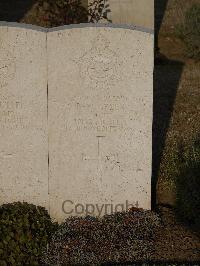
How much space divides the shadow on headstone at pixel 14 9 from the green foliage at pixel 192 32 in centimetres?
379

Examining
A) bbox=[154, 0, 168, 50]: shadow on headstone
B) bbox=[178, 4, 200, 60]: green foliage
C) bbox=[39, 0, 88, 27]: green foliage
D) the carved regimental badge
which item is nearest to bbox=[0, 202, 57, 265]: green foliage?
the carved regimental badge

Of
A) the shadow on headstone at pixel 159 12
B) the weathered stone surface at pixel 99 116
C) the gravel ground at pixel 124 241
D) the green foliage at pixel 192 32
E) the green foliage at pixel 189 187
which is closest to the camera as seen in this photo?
the gravel ground at pixel 124 241

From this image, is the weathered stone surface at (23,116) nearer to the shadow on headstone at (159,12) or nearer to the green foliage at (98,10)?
the green foliage at (98,10)

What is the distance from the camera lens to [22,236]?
508 centimetres

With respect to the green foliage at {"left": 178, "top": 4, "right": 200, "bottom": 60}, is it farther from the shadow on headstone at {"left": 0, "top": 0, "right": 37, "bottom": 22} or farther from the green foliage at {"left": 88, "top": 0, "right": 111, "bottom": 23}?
the shadow on headstone at {"left": 0, "top": 0, "right": 37, "bottom": 22}

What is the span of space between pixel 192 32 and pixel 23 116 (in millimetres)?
7391

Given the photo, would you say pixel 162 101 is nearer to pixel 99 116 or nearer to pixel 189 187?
pixel 189 187

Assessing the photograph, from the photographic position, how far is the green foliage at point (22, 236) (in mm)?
5004

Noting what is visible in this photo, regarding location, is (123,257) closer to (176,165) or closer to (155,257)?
(155,257)

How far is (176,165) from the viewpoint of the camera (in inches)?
249

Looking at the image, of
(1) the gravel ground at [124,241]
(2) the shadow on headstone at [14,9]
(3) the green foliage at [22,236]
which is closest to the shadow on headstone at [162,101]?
(1) the gravel ground at [124,241]

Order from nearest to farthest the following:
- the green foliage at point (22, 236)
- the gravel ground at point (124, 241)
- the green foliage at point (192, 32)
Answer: the gravel ground at point (124, 241)
the green foliage at point (22, 236)
the green foliage at point (192, 32)

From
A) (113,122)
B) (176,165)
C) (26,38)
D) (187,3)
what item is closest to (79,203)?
(113,122)

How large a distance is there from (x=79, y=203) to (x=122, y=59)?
5.00 ft
